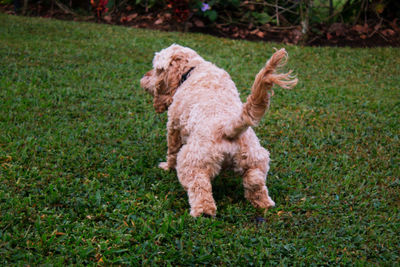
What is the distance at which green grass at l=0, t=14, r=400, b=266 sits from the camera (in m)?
2.98

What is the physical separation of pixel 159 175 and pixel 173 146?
376 mm

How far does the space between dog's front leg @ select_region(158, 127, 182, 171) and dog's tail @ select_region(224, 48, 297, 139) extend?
3.58 ft

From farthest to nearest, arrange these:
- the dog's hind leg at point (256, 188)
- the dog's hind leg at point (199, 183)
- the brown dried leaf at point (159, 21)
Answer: the brown dried leaf at point (159, 21) < the dog's hind leg at point (256, 188) < the dog's hind leg at point (199, 183)

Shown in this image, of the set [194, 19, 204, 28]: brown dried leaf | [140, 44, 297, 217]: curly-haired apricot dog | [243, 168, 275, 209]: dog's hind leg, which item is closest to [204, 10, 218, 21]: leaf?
[194, 19, 204, 28]: brown dried leaf

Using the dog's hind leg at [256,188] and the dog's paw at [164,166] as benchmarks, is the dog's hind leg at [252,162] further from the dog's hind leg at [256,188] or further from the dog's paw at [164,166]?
the dog's paw at [164,166]

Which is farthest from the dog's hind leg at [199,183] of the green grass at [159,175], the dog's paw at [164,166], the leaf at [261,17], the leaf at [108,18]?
the leaf at [108,18]

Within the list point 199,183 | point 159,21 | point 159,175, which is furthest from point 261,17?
point 199,183

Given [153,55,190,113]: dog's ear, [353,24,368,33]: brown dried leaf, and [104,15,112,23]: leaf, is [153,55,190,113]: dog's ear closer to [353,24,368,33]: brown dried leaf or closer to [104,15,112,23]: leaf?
[353,24,368,33]: brown dried leaf

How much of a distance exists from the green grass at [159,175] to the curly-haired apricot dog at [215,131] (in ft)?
0.87

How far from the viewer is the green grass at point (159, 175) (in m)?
2.98

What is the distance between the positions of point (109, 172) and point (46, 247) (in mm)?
1321

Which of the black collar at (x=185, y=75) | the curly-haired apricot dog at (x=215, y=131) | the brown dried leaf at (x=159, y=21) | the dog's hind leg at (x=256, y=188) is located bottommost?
the dog's hind leg at (x=256, y=188)

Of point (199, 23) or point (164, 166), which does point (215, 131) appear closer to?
point (164, 166)

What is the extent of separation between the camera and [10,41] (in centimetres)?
850
